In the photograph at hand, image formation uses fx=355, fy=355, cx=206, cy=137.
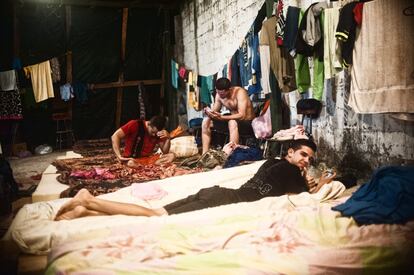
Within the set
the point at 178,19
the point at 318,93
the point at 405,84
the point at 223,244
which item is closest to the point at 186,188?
the point at 223,244

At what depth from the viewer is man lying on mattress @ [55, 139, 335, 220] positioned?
3.38 metres

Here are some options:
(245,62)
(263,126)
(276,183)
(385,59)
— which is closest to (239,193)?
(276,183)

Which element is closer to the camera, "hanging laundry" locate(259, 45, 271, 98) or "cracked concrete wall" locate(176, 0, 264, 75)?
"hanging laundry" locate(259, 45, 271, 98)

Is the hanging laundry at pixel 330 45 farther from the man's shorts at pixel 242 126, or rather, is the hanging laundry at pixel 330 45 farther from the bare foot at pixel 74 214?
the bare foot at pixel 74 214

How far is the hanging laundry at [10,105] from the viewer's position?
1040cm

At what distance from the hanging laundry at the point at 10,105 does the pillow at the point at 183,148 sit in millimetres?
5865

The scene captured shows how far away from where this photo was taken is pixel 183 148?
23.9 ft

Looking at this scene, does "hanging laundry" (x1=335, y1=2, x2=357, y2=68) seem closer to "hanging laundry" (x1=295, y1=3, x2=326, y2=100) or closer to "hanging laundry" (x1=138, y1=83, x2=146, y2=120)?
"hanging laundry" (x1=295, y1=3, x2=326, y2=100)

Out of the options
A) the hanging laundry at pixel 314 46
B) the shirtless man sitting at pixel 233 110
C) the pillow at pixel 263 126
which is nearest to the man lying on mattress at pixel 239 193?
the hanging laundry at pixel 314 46

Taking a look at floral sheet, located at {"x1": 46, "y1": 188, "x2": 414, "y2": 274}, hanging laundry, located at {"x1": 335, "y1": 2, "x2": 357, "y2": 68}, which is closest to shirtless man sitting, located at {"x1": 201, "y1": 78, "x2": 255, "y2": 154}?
hanging laundry, located at {"x1": 335, "y1": 2, "x2": 357, "y2": 68}

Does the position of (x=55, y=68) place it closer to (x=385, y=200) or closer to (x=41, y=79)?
(x=41, y=79)

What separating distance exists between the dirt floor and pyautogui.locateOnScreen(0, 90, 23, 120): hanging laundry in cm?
129

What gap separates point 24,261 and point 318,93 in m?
4.09

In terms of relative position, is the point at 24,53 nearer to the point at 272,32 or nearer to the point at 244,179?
the point at 272,32
